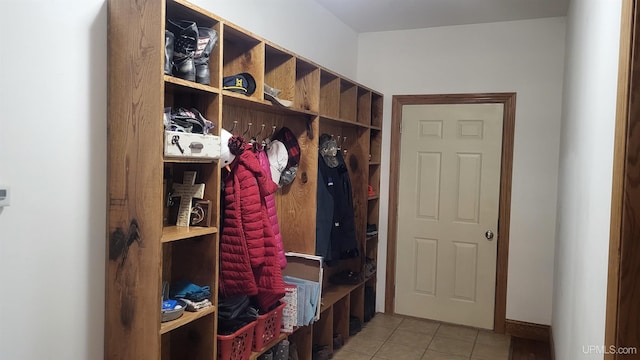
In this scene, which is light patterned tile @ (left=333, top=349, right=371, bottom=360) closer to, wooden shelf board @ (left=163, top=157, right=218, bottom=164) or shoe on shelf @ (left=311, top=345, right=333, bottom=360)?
shoe on shelf @ (left=311, top=345, right=333, bottom=360)

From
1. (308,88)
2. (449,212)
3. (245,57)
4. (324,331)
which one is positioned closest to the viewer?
(245,57)

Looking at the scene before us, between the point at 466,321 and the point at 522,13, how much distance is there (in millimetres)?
2644

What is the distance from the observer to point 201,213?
2182 millimetres

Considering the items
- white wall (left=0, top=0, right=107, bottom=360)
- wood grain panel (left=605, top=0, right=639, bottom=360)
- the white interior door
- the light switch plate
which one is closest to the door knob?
the white interior door

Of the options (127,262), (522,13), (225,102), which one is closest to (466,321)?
(522,13)

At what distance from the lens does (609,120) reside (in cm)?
131

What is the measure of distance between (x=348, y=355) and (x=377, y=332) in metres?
0.57

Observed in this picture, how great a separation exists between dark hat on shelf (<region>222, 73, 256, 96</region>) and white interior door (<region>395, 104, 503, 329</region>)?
219 cm

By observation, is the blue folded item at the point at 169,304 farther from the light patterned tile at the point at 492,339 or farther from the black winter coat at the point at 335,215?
the light patterned tile at the point at 492,339

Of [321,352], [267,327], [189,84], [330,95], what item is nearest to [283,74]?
[330,95]

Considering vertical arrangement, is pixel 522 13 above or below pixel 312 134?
above

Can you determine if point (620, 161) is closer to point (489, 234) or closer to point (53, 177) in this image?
point (53, 177)

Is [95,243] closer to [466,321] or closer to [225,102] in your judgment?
[225,102]

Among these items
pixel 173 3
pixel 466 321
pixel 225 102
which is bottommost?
pixel 466 321
